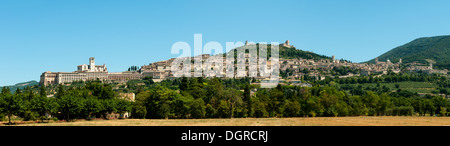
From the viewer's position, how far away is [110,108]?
5109 centimetres

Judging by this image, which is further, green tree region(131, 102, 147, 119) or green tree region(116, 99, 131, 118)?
green tree region(131, 102, 147, 119)

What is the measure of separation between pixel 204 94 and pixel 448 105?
46579 mm

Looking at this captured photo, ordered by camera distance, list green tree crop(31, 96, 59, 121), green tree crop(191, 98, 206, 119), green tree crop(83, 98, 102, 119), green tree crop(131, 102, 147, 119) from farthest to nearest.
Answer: green tree crop(131, 102, 147, 119)
green tree crop(191, 98, 206, 119)
green tree crop(83, 98, 102, 119)
green tree crop(31, 96, 59, 121)

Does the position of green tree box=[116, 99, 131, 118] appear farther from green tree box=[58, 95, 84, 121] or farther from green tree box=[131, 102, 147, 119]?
green tree box=[58, 95, 84, 121]

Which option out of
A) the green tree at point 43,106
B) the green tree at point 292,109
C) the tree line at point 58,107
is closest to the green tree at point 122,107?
the tree line at point 58,107

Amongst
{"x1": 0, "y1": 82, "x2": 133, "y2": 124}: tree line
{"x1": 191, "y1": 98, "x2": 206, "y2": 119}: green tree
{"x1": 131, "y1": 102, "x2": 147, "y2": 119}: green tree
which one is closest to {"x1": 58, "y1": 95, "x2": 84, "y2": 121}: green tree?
{"x1": 0, "y1": 82, "x2": 133, "y2": 124}: tree line

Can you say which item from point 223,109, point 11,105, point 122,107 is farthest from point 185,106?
point 11,105

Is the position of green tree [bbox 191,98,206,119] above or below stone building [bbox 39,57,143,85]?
→ below

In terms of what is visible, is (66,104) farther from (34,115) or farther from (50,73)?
(50,73)

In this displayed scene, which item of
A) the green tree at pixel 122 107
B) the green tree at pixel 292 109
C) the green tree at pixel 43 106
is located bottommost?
the green tree at pixel 292 109

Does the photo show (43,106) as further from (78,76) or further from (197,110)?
(78,76)

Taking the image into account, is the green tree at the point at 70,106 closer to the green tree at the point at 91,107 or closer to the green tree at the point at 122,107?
the green tree at the point at 91,107
